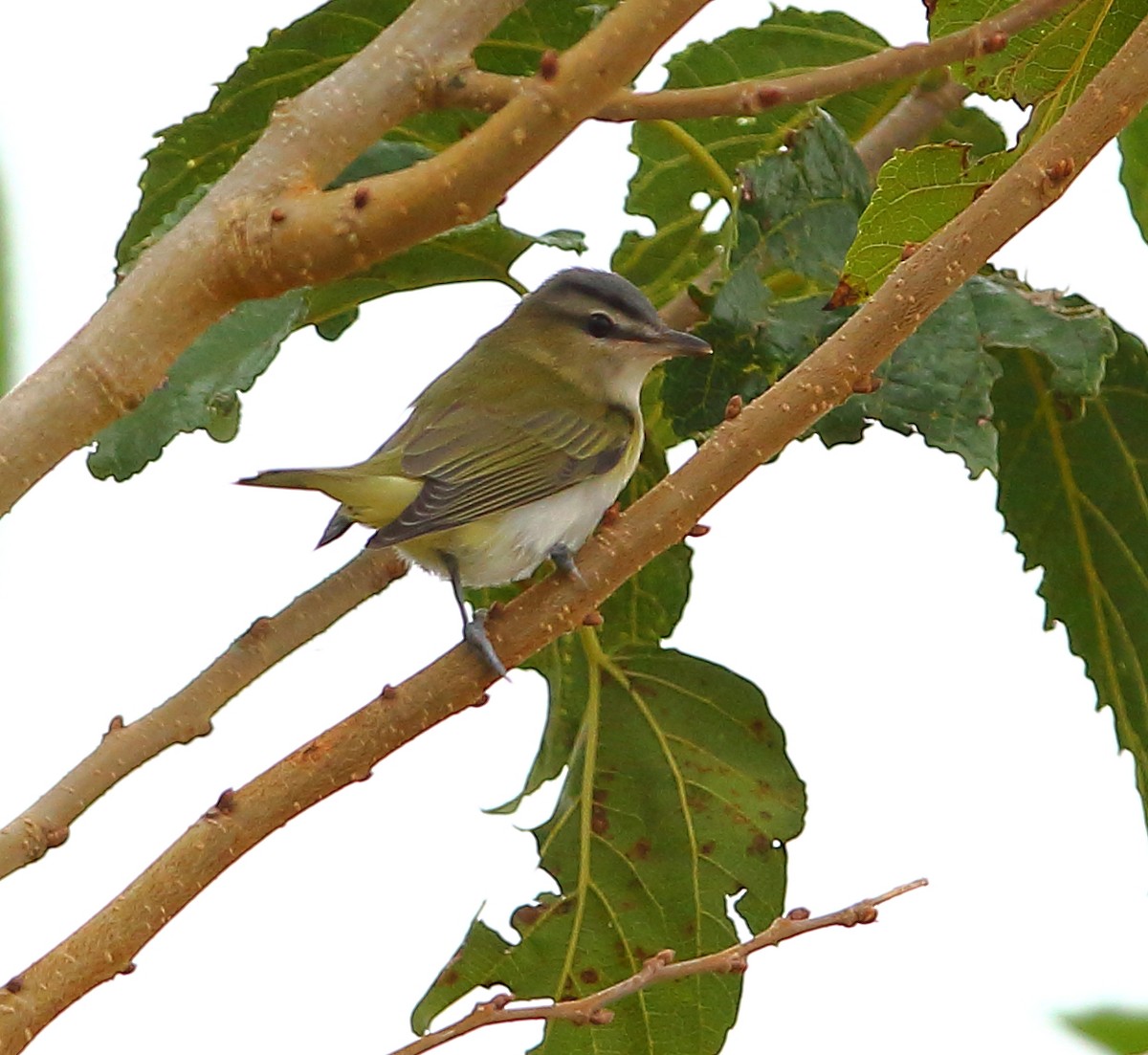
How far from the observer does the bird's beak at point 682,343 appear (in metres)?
1.87

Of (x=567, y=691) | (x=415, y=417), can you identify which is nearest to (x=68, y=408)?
(x=567, y=691)

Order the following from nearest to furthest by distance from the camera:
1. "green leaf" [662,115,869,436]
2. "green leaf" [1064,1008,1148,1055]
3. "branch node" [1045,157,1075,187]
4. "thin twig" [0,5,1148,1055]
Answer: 1. "green leaf" [1064,1008,1148,1055]
2. "thin twig" [0,5,1148,1055]
3. "branch node" [1045,157,1075,187]
4. "green leaf" [662,115,869,436]

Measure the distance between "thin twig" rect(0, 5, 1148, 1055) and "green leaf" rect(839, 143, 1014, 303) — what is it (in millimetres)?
329

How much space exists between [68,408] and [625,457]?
1.34 m

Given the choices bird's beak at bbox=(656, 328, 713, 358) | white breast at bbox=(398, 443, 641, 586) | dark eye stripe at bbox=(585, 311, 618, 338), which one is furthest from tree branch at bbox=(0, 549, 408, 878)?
dark eye stripe at bbox=(585, 311, 618, 338)

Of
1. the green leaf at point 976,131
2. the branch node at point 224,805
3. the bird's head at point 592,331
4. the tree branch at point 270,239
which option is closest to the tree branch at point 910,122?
the green leaf at point 976,131

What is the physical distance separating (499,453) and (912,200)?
2.92 ft

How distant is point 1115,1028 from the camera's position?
964mm

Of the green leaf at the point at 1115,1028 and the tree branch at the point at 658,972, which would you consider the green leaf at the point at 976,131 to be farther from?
the green leaf at the point at 1115,1028

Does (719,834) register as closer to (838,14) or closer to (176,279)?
(838,14)

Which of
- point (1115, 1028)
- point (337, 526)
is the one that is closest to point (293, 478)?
point (337, 526)

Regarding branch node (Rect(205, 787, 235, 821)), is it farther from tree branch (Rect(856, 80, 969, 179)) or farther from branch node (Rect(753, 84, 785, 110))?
tree branch (Rect(856, 80, 969, 179))

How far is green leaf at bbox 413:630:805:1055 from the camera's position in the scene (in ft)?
6.59

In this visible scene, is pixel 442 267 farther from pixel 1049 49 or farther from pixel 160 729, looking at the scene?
pixel 160 729
